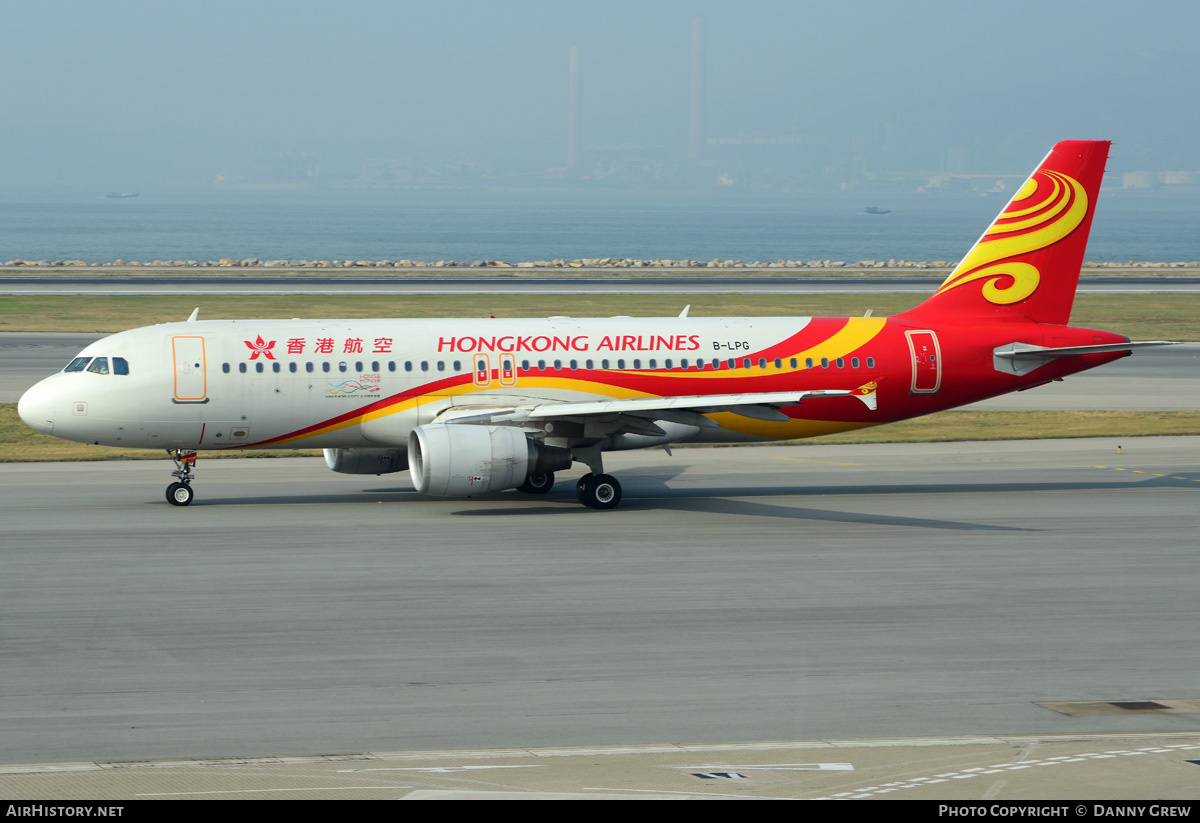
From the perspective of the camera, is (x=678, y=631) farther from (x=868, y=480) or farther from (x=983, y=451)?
(x=983, y=451)

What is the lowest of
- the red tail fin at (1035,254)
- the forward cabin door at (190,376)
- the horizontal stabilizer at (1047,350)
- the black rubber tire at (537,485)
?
the black rubber tire at (537,485)

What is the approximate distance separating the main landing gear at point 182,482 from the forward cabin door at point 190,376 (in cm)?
177

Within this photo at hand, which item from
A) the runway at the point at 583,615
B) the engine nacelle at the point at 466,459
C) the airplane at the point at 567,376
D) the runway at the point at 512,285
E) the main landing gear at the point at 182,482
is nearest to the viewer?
the runway at the point at 583,615

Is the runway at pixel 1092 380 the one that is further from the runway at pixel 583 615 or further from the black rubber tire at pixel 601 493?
the black rubber tire at pixel 601 493

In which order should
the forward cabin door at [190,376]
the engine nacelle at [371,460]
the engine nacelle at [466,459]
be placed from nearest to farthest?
the engine nacelle at [466,459] < the forward cabin door at [190,376] < the engine nacelle at [371,460]

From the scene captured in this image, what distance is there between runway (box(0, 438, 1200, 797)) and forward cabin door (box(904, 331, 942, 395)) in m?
2.70

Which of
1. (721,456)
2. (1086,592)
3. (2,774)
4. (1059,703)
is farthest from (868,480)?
(2,774)

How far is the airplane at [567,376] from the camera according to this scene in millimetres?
29578

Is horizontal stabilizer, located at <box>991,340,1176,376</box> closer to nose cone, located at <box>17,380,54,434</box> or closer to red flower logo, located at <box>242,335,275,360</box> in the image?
red flower logo, located at <box>242,335,275,360</box>

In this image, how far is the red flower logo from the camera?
99.6ft

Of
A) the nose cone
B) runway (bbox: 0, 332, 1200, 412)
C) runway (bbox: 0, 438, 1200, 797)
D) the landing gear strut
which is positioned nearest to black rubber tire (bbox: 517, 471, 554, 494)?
runway (bbox: 0, 438, 1200, 797)

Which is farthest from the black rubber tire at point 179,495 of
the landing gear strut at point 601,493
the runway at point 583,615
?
the landing gear strut at point 601,493

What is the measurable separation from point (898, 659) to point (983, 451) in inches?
861
